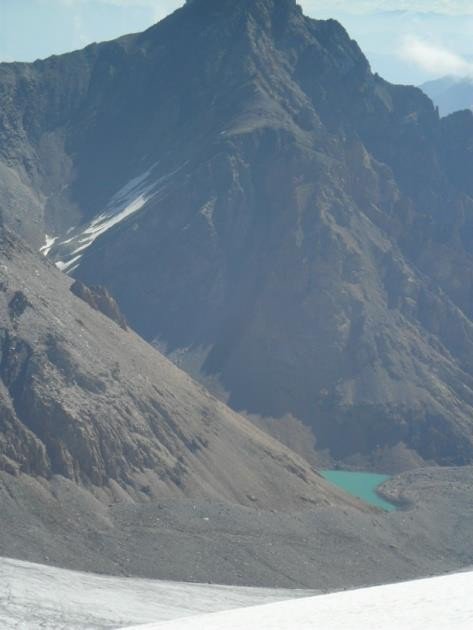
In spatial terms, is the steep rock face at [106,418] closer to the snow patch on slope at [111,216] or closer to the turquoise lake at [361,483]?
the turquoise lake at [361,483]

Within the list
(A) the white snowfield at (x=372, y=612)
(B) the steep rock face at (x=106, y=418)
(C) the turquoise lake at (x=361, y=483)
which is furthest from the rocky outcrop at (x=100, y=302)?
(A) the white snowfield at (x=372, y=612)

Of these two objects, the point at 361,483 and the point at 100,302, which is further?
the point at 361,483

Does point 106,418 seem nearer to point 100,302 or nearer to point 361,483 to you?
point 100,302

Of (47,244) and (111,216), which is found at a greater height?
(111,216)

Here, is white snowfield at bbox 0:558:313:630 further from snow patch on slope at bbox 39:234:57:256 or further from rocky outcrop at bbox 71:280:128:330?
snow patch on slope at bbox 39:234:57:256

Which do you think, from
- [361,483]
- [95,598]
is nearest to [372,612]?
[95,598]

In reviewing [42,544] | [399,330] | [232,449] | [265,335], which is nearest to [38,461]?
[42,544]

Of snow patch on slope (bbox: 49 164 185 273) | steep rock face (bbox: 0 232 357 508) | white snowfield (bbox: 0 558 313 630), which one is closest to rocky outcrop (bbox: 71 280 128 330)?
steep rock face (bbox: 0 232 357 508)

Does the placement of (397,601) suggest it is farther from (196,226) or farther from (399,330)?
(196,226)
